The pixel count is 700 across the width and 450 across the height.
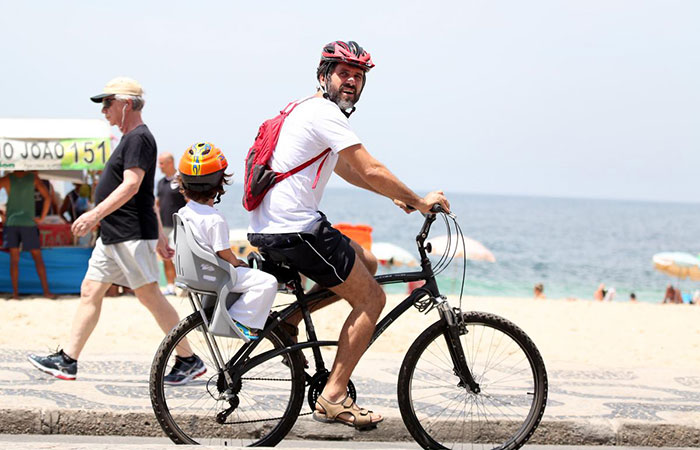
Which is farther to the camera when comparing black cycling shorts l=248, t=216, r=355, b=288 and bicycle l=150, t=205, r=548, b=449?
bicycle l=150, t=205, r=548, b=449

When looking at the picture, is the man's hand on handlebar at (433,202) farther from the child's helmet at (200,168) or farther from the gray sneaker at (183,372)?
the gray sneaker at (183,372)

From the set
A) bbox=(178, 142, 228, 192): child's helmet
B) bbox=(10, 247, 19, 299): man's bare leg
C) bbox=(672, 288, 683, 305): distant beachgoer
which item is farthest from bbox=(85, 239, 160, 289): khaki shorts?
bbox=(672, 288, 683, 305): distant beachgoer

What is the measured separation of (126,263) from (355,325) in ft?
6.98

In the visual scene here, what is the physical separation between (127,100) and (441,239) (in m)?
15.9

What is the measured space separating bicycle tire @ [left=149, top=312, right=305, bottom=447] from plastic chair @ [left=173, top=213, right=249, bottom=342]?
0.13m

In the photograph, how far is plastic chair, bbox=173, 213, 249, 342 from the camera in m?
4.44

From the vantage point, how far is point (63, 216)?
15.0m

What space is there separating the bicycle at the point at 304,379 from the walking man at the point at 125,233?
3.85ft

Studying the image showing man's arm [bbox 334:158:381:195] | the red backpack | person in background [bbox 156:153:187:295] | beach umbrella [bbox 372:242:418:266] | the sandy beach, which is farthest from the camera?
beach umbrella [bbox 372:242:418:266]

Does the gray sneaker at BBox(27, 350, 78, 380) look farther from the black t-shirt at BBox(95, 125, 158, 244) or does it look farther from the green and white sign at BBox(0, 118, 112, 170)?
the green and white sign at BBox(0, 118, 112, 170)

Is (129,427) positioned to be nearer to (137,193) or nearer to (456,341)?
(137,193)

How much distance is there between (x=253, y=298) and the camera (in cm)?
444

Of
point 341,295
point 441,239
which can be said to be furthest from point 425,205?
point 441,239

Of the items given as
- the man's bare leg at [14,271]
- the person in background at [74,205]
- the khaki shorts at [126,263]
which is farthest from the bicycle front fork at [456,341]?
the person in background at [74,205]
